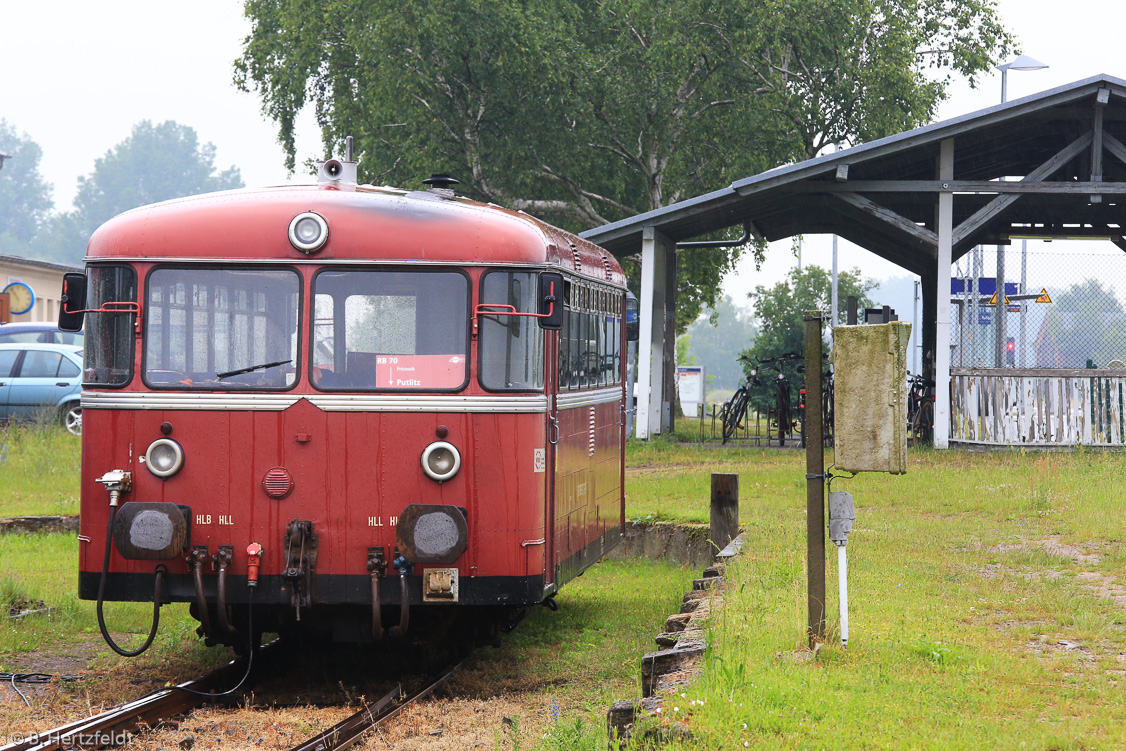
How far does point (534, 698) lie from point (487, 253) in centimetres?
271

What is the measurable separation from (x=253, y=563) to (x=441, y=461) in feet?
3.97

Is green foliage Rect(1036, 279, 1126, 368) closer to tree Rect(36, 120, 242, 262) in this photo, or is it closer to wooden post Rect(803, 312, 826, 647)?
wooden post Rect(803, 312, 826, 647)

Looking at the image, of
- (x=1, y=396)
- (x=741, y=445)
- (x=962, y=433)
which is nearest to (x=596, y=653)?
(x=962, y=433)

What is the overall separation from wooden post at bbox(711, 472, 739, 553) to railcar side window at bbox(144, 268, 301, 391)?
5384 mm

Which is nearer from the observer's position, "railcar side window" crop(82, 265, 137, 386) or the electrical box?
the electrical box

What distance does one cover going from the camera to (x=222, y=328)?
24.8ft

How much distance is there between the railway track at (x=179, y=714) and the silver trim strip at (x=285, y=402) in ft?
5.45

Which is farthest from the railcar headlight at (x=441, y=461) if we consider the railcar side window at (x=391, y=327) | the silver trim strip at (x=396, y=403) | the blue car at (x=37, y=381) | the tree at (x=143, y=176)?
the tree at (x=143, y=176)

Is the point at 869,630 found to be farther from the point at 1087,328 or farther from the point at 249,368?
the point at 1087,328

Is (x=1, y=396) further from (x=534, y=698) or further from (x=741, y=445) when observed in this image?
(x=534, y=698)

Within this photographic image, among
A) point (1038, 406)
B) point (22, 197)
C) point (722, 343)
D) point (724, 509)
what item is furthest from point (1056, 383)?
point (722, 343)

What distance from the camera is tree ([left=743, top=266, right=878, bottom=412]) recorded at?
31.5 meters

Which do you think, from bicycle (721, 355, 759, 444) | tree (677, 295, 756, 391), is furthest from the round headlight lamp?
tree (677, 295, 756, 391)

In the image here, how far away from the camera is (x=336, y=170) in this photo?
8.34 metres
